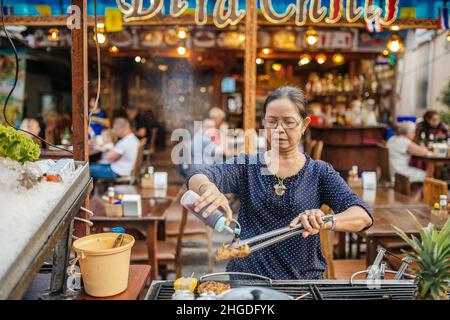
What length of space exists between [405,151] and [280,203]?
20.2ft

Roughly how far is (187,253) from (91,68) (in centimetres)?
668

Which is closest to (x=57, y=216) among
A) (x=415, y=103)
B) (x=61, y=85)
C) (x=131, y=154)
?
(x=131, y=154)

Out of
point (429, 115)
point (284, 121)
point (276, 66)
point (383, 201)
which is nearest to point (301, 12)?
point (383, 201)

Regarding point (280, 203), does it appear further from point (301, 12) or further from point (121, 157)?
point (121, 157)

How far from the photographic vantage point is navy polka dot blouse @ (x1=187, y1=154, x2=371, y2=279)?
229 cm

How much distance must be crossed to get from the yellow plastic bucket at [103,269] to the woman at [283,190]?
0.56m

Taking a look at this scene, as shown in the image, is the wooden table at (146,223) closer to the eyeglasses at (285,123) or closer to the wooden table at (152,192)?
the wooden table at (152,192)

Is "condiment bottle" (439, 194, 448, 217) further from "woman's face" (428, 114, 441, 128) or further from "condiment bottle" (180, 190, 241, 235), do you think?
"woman's face" (428, 114, 441, 128)

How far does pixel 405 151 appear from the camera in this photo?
25.3ft

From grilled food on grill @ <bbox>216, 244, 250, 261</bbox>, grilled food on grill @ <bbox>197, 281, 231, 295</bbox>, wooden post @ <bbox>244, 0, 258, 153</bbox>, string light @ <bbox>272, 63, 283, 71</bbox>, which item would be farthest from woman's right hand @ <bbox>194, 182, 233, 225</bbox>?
string light @ <bbox>272, 63, 283, 71</bbox>

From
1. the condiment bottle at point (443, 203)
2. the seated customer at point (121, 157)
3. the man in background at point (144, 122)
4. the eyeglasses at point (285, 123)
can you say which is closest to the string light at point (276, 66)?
the man in background at point (144, 122)

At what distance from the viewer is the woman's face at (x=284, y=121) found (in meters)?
2.27

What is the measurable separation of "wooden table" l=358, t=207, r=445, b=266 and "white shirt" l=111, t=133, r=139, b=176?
4325mm

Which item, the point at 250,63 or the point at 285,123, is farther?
the point at 250,63
